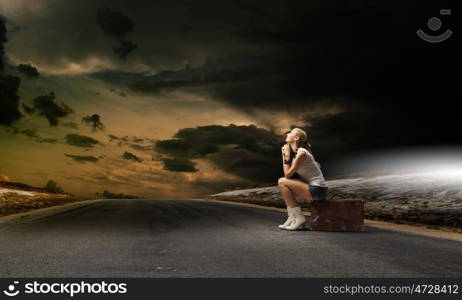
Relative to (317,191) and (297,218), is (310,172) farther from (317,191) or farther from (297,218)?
(297,218)

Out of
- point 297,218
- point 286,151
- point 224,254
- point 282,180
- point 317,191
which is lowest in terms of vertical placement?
point 224,254

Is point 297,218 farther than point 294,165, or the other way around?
point 297,218

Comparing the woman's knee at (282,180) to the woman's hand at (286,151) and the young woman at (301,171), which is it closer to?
the young woman at (301,171)

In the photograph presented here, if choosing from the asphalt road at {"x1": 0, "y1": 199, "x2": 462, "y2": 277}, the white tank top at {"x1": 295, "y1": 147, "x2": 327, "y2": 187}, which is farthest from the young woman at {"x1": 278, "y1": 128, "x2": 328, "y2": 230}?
the asphalt road at {"x1": 0, "y1": 199, "x2": 462, "y2": 277}

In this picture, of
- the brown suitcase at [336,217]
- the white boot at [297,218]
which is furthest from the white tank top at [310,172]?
the white boot at [297,218]

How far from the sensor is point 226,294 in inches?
203

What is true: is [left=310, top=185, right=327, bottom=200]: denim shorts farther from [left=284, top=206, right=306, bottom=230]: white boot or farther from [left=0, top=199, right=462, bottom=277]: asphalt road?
[left=0, top=199, right=462, bottom=277]: asphalt road

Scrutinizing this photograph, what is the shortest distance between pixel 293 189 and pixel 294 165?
677mm

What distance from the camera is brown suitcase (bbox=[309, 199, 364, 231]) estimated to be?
11.5m

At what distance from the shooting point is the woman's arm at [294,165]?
1113 centimetres

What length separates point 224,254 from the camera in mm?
8172

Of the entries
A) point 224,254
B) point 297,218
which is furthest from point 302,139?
point 224,254

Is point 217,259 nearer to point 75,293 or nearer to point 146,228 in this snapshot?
point 75,293

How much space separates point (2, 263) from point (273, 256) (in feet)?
13.5
